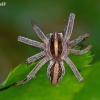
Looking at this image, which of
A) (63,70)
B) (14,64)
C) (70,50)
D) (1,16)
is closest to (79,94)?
(63,70)

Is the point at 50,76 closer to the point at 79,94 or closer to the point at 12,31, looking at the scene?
the point at 79,94

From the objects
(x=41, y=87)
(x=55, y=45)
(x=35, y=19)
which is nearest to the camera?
(x=41, y=87)

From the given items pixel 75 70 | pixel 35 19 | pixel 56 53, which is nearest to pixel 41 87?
pixel 75 70

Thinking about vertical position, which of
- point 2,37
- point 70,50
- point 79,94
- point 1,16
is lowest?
point 79,94

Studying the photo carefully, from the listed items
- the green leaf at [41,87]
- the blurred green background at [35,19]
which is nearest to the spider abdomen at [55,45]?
the green leaf at [41,87]

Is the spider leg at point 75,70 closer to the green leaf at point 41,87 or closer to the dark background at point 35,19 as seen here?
the green leaf at point 41,87

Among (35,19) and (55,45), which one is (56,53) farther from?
(35,19)

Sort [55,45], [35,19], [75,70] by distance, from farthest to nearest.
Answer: [35,19], [55,45], [75,70]
